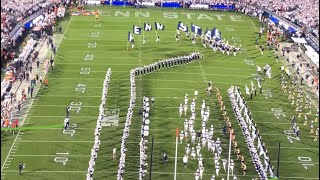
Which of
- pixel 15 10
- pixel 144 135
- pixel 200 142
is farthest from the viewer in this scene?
pixel 15 10

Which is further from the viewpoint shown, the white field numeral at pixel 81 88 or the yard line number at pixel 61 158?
the white field numeral at pixel 81 88

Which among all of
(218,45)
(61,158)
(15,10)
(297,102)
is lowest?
(61,158)

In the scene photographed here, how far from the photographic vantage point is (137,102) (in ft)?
114

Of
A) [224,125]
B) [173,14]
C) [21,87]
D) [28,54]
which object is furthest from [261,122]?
[173,14]

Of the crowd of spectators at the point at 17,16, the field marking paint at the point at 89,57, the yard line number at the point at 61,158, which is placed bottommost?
the yard line number at the point at 61,158

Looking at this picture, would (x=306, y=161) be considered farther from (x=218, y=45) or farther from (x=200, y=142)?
(x=218, y=45)

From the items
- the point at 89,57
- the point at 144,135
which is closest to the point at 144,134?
the point at 144,135

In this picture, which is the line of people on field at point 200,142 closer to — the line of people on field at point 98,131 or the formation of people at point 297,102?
the line of people on field at point 98,131

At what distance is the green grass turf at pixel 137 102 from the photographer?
90.2 feet

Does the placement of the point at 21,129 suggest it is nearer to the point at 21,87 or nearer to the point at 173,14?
the point at 21,87

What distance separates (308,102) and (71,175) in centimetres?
1389

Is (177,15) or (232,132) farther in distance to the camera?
(177,15)

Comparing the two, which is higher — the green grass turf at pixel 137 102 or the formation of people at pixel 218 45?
the formation of people at pixel 218 45

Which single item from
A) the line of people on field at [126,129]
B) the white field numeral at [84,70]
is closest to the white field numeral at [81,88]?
the line of people on field at [126,129]
